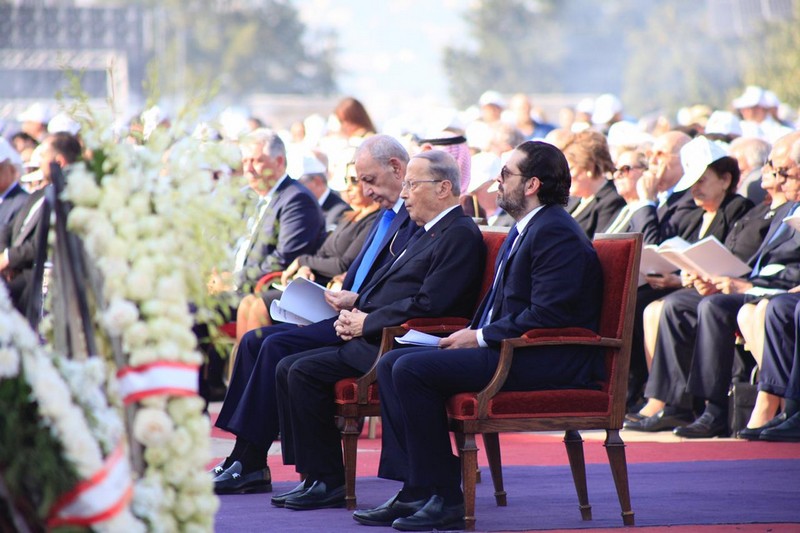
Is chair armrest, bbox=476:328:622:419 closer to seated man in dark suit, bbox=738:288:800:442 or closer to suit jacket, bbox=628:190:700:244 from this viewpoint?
seated man in dark suit, bbox=738:288:800:442

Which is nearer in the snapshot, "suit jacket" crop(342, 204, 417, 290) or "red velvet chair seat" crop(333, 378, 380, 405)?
"red velvet chair seat" crop(333, 378, 380, 405)

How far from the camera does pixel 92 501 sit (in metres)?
3.06

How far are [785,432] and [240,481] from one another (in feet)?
9.76

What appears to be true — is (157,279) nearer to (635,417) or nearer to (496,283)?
(496,283)

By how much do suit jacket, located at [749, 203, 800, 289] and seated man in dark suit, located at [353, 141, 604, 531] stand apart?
8.13 feet

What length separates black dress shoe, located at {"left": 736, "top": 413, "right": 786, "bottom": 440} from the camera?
7.43 m

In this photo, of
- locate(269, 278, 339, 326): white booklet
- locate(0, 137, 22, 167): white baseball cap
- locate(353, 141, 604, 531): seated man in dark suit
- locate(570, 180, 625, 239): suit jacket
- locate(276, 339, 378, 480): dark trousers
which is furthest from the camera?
locate(0, 137, 22, 167): white baseball cap

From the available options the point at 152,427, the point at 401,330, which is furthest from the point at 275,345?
the point at 152,427

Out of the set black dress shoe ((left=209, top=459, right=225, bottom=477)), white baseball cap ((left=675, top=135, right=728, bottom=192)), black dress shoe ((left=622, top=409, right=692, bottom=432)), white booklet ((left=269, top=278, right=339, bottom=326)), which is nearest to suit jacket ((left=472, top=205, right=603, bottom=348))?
white booklet ((left=269, top=278, right=339, bottom=326))

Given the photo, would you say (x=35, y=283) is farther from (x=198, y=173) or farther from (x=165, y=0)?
(x=165, y=0)

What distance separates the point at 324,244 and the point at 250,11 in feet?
215

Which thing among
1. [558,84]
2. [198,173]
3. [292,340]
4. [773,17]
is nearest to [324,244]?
[292,340]

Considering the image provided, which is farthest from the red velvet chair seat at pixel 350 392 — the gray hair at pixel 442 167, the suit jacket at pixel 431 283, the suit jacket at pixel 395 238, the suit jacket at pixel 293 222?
the suit jacket at pixel 293 222

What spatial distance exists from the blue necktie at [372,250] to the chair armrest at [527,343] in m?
1.43
